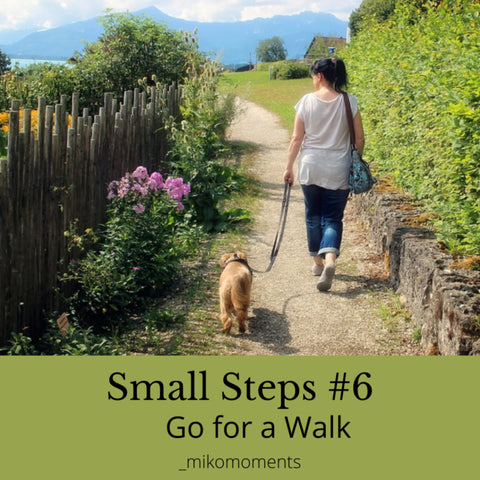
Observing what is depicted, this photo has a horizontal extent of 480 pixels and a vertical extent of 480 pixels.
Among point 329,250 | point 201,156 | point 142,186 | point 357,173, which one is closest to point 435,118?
point 357,173

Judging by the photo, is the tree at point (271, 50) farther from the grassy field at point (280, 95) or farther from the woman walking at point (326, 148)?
the woman walking at point (326, 148)

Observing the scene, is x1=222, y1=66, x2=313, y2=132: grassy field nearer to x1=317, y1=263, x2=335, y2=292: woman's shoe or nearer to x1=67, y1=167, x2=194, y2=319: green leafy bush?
x1=67, y1=167, x2=194, y2=319: green leafy bush

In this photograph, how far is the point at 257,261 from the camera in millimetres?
6488

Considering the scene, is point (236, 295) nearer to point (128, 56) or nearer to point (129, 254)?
point (129, 254)

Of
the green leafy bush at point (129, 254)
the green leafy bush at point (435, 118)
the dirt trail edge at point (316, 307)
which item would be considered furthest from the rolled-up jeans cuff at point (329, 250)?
the green leafy bush at point (129, 254)

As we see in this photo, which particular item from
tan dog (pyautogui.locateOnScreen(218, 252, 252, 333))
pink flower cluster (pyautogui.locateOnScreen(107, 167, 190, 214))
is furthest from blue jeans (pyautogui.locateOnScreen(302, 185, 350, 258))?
pink flower cluster (pyautogui.locateOnScreen(107, 167, 190, 214))

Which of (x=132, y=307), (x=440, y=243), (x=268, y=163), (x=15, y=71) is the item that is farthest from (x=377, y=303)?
(x=15, y=71)

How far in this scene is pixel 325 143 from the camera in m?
5.49

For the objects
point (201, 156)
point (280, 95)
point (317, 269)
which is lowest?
point (317, 269)

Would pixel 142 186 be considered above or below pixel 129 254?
above

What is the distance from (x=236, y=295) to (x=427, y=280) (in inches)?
52.8

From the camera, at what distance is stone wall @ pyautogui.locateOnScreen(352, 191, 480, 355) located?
3723 millimetres

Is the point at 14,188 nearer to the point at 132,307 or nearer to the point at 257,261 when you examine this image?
the point at 132,307

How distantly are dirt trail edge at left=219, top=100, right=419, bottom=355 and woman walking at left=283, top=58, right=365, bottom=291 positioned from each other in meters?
0.30
